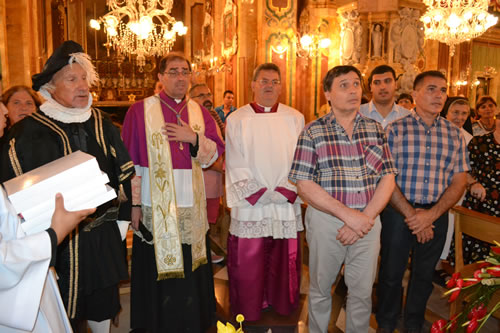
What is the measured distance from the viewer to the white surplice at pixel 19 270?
4.09 ft

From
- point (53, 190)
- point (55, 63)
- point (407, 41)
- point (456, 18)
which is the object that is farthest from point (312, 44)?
point (53, 190)

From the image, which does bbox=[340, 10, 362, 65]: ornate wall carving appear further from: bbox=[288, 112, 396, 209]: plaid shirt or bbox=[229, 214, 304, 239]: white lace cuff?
bbox=[288, 112, 396, 209]: plaid shirt

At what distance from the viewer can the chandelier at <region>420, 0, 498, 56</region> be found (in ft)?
27.8

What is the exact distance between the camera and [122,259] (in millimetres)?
2291

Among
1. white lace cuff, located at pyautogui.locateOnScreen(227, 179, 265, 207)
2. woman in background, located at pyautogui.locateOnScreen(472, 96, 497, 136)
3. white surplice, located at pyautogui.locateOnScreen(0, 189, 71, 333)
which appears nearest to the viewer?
white surplice, located at pyautogui.locateOnScreen(0, 189, 71, 333)

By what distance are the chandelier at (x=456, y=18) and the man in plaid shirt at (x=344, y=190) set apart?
722 centimetres

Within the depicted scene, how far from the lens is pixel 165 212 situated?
275 centimetres

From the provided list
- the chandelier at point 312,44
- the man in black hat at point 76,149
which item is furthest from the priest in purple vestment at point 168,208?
the chandelier at point 312,44

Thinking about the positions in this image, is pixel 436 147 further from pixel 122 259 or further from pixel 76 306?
pixel 76 306

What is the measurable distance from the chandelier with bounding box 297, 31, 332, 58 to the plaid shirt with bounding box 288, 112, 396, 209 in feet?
24.4

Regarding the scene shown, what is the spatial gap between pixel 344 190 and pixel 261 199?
31.0 inches

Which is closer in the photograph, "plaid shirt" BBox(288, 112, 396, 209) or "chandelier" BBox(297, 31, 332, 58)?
"plaid shirt" BBox(288, 112, 396, 209)

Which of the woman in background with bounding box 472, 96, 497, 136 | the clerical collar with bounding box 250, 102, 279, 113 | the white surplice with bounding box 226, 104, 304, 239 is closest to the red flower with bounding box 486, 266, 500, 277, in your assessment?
the white surplice with bounding box 226, 104, 304, 239

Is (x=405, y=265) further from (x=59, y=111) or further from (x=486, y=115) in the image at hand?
(x=486, y=115)
